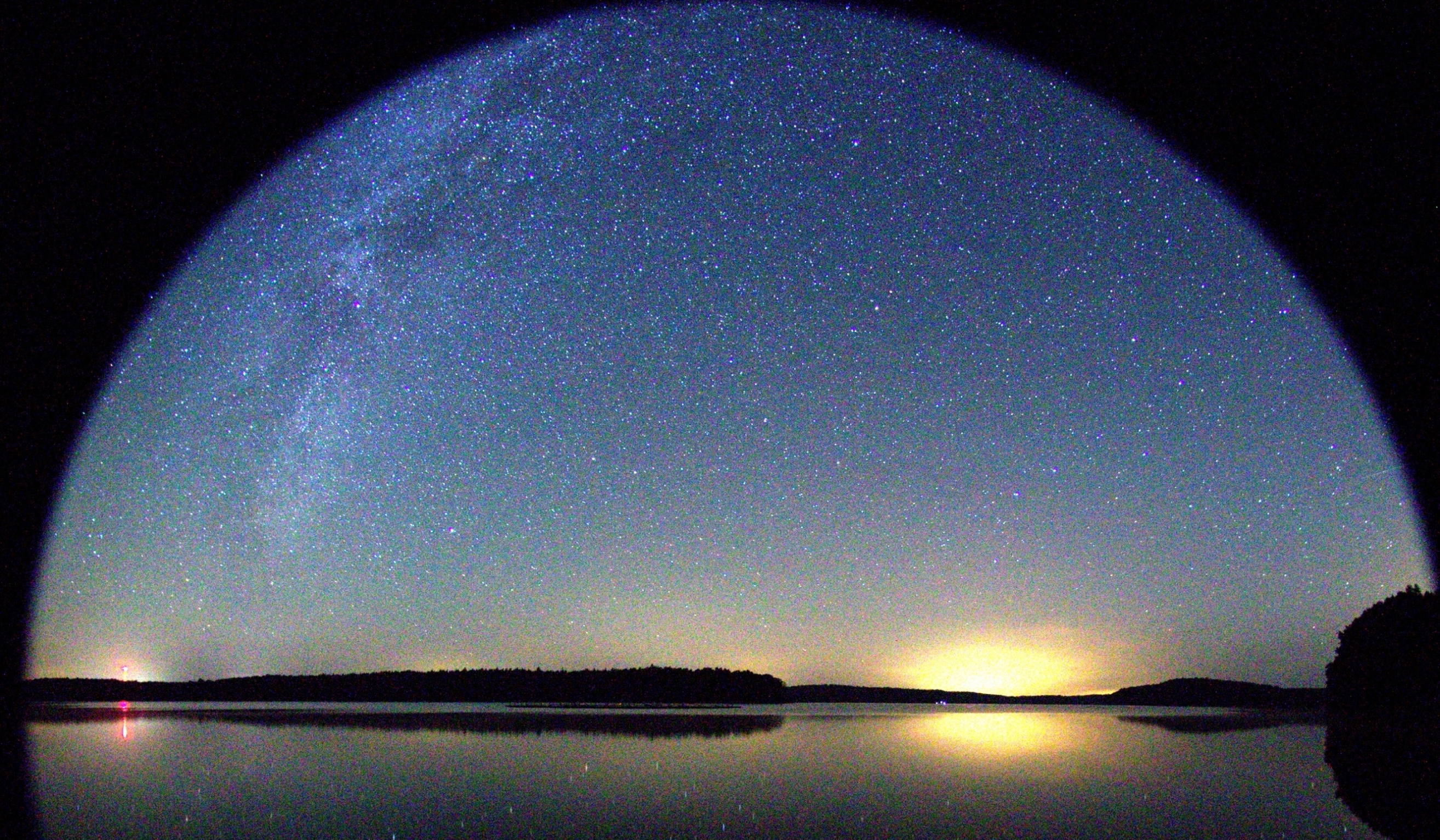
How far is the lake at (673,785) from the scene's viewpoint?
44.0 ft

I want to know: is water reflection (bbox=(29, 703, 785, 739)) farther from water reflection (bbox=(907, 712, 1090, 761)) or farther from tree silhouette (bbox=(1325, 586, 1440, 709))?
tree silhouette (bbox=(1325, 586, 1440, 709))

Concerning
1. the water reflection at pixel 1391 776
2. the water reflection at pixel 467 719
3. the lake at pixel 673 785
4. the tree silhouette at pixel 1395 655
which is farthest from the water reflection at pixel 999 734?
the tree silhouette at pixel 1395 655

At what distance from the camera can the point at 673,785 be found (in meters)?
18.0

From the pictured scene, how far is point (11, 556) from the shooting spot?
1619 inches

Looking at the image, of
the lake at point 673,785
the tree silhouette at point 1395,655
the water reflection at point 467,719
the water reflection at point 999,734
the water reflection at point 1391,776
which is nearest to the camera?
the lake at point 673,785

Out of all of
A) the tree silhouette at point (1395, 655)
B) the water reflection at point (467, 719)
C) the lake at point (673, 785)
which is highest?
the tree silhouette at point (1395, 655)

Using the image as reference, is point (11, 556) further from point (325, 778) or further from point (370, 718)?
point (325, 778)

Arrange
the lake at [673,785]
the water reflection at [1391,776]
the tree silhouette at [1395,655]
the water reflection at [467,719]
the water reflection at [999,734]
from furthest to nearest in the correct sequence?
the tree silhouette at [1395,655] < the water reflection at [467,719] < the water reflection at [999,734] < the water reflection at [1391,776] < the lake at [673,785]

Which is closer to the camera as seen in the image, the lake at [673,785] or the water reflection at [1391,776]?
the lake at [673,785]

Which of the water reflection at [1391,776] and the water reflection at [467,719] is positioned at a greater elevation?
the water reflection at [1391,776]

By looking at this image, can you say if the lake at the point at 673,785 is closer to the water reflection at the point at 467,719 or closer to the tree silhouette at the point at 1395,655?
the water reflection at the point at 467,719

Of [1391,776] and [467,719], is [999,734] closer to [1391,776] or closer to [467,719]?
[1391,776]

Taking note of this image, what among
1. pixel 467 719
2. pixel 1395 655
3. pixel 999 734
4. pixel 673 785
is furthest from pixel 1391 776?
pixel 467 719

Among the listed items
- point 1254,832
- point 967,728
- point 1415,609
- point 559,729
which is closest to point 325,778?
point 1254,832
